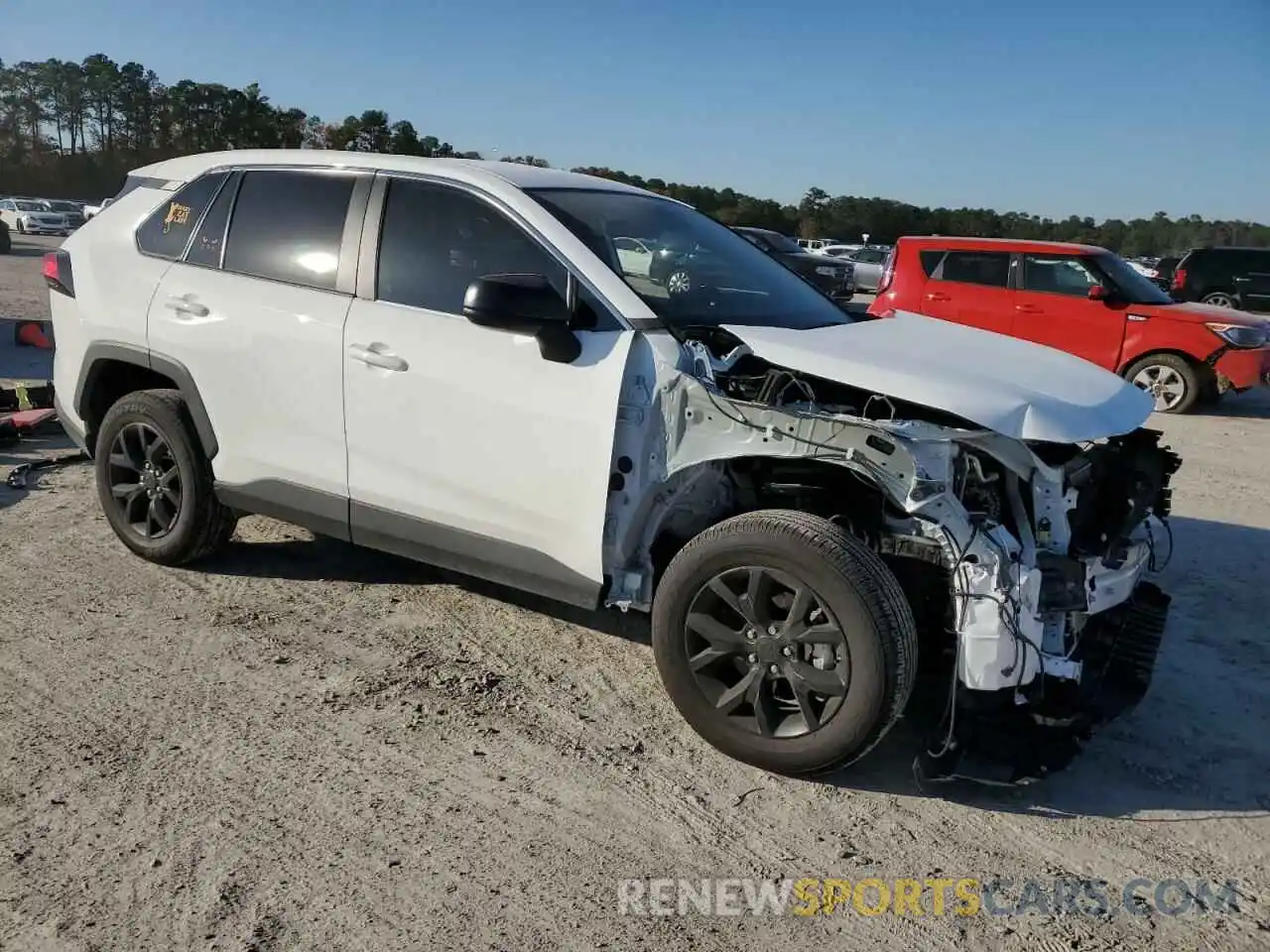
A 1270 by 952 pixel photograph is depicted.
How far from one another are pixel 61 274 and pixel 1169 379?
10.1 metres

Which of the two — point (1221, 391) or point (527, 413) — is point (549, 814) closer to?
point (527, 413)

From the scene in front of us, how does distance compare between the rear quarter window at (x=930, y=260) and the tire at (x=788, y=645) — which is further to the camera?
the rear quarter window at (x=930, y=260)

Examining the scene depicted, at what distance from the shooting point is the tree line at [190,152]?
5328cm

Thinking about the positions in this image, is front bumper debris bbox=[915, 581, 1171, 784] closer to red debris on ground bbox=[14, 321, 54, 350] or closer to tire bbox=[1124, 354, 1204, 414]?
tire bbox=[1124, 354, 1204, 414]

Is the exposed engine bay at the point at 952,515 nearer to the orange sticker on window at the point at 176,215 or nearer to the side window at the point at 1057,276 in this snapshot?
the orange sticker on window at the point at 176,215

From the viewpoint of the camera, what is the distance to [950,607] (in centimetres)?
322

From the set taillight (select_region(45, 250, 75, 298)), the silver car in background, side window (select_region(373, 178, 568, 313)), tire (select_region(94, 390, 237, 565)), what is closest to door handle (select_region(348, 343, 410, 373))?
side window (select_region(373, 178, 568, 313))

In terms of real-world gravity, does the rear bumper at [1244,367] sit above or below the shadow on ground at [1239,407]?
above

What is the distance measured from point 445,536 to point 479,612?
0.69 meters

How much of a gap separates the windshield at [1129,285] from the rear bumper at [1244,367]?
863 mm

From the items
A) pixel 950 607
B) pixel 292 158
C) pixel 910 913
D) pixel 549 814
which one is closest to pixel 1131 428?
pixel 950 607

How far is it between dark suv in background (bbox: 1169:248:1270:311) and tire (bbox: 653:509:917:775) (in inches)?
790

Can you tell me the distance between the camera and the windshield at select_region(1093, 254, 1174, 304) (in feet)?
35.1

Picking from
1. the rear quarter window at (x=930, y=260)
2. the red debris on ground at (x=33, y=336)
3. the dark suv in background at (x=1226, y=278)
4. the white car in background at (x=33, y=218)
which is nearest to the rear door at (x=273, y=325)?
the red debris on ground at (x=33, y=336)
